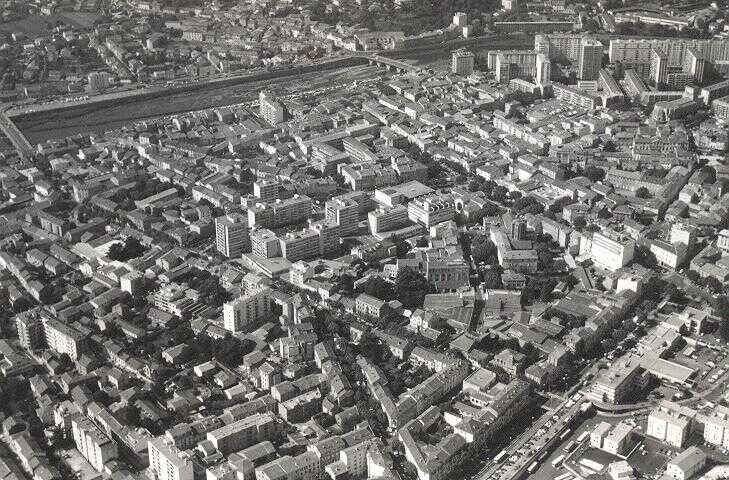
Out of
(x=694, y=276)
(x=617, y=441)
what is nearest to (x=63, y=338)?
(x=617, y=441)

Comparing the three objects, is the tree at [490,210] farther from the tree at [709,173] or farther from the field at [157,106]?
the field at [157,106]

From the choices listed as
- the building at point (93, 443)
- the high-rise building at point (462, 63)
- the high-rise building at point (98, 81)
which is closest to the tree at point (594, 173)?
the high-rise building at point (462, 63)

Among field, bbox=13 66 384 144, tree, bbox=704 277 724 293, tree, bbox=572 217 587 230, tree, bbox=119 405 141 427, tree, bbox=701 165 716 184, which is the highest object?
field, bbox=13 66 384 144

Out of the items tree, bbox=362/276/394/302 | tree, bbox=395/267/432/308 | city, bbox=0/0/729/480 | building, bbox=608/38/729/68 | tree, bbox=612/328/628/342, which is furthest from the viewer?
building, bbox=608/38/729/68

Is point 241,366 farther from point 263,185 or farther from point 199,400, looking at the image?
point 263,185

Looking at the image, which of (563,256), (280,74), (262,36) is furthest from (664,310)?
(262,36)

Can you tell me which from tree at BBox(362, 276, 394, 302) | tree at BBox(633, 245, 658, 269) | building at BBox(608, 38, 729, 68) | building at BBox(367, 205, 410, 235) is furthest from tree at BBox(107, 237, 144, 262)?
building at BBox(608, 38, 729, 68)

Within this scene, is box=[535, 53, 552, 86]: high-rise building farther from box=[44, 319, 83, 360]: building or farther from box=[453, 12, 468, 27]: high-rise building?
box=[44, 319, 83, 360]: building
